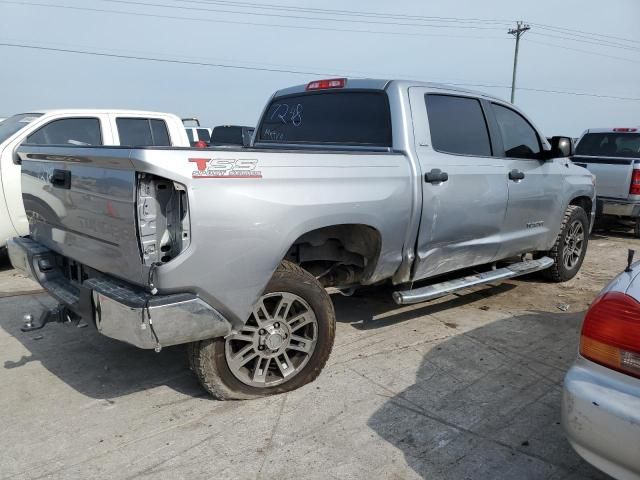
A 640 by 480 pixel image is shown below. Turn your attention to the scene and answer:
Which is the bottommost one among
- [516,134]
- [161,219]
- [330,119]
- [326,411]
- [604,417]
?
[326,411]

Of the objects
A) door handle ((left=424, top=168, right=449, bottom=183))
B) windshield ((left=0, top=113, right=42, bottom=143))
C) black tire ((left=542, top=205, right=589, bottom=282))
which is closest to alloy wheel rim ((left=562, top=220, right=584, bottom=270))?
black tire ((left=542, top=205, right=589, bottom=282))

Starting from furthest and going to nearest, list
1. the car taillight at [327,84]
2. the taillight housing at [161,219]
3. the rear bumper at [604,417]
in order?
the car taillight at [327,84], the taillight housing at [161,219], the rear bumper at [604,417]

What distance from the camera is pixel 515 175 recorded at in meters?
4.82

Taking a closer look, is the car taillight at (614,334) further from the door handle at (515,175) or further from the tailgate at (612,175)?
the tailgate at (612,175)

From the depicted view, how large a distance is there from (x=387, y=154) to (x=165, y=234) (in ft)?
5.64

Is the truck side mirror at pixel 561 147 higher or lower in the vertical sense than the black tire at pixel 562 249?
higher

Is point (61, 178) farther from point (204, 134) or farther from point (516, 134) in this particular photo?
point (204, 134)

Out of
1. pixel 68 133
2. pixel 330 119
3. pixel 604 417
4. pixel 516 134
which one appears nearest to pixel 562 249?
pixel 516 134

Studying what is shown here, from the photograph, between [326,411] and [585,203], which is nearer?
[326,411]

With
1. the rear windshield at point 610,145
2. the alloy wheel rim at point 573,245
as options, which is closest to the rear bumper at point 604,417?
the alloy wheel rim at point 573,245

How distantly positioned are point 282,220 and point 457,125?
7.10ft

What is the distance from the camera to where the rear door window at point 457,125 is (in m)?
4.24

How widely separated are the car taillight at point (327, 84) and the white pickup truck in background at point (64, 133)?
6.88 feet

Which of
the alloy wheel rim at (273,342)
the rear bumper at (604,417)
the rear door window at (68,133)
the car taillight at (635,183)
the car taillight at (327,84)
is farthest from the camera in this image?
the car taillight at (635,183)
